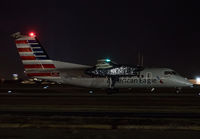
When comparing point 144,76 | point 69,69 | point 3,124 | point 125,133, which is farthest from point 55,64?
point 125,133

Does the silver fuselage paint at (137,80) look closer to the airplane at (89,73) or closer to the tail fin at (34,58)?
the airplane at (89,73)

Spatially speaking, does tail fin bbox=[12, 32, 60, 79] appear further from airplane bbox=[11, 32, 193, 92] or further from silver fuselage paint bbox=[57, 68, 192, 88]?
silver fuselage paint bbox=[57, 68, 192, 88]

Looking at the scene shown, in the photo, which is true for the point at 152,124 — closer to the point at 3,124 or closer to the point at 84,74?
the point at 3,124

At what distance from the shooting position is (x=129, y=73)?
37250mm

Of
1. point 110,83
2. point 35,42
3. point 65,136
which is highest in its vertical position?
point 35,42

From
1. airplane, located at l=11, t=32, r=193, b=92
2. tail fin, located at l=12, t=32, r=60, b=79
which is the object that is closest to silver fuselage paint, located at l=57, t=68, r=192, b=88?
airplane, located at l=11, t=32, r=193, b=92

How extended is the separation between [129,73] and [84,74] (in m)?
5.70

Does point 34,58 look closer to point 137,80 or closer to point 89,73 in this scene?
point 89,73

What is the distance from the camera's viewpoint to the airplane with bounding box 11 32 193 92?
3706 centimetres

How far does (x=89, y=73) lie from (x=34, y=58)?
7.22 m

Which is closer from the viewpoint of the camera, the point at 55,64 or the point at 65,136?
the point at 65,136

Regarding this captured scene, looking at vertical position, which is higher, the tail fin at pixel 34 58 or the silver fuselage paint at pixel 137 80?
the tail fin at pixel 34 58

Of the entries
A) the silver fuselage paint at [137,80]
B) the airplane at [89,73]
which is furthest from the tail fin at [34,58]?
the silver fuselage paint at [137,80]

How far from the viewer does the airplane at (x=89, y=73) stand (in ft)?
122
